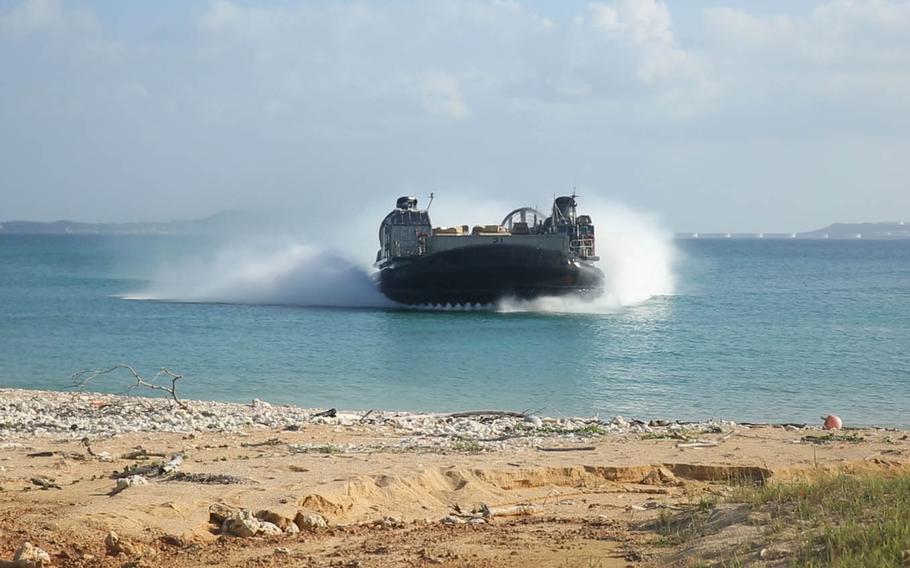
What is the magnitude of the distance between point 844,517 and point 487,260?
83.8ft

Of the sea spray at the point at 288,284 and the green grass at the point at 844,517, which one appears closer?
the green grass at the point at 844,517

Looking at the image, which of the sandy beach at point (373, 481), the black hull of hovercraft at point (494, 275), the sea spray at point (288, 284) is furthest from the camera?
the sea spray at point (288, 284)

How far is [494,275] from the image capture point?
30875 mm

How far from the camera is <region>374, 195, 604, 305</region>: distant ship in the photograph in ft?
101

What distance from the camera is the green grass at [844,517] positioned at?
4629 mm

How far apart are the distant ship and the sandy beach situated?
18.7m

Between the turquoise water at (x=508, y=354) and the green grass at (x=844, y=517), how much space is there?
27.2ft

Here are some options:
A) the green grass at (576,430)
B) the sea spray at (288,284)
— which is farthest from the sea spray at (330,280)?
the green grass at (576,430)

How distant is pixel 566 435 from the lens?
408 inches

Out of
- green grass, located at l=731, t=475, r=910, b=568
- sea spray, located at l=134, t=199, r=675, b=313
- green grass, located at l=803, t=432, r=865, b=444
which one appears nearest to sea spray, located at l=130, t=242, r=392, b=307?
sea spray, located at l=134, t=199, r=675, b=313

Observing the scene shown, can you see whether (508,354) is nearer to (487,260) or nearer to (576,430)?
(487,260)

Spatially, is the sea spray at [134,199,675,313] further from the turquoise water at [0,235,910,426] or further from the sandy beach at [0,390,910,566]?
the sandy beach at [0,390,910,566]

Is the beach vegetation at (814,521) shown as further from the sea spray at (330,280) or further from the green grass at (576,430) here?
the sea spray at (330,280)

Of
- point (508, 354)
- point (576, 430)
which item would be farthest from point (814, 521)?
point (508, 354)
